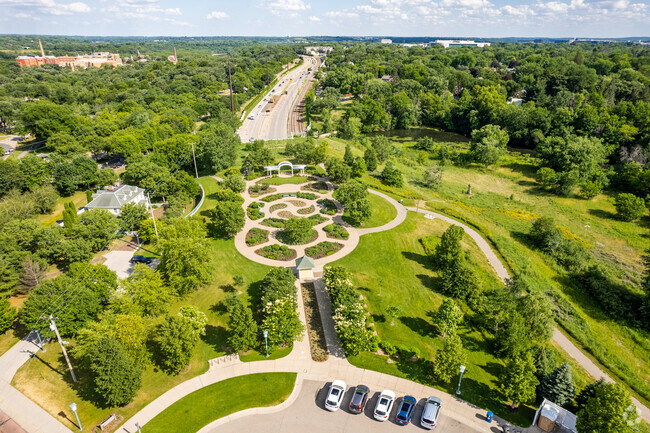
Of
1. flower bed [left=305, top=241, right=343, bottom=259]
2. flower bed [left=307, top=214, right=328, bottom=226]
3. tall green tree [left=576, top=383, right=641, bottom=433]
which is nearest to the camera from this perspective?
tall green tree [left=576, top=383, right=641, bottom=433]

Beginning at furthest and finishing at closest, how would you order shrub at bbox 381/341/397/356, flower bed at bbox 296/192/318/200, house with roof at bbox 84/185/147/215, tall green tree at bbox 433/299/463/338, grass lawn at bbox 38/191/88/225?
1. flower bed at bbox 296/192/318/200
2. grass lawn at bbox 38/191/88/225
3. house with roof at bbox 84/185/147/215
4. tall green tree at bbox 433/299/463/338
5. shrub at bbox 381/341/397/356

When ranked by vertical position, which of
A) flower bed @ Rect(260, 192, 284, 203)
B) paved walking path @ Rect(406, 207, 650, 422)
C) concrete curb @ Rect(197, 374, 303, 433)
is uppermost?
flower bed @ Rect(260, 192, 284, 203)

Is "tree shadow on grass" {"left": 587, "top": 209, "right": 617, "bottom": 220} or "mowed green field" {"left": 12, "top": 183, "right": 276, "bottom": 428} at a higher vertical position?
"tree shadow on grass" {"left": 587, "top": 209, "right": 617, "bottom": 220}

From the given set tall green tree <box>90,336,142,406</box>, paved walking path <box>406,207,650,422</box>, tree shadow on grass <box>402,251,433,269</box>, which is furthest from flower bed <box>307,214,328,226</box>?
tall green tree <box>90,336,142,406</box>

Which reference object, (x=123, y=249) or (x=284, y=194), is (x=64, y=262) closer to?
(x=123, y=249)

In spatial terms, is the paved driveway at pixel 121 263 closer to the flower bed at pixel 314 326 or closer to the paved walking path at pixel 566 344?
the flower bed at pixel 314 326

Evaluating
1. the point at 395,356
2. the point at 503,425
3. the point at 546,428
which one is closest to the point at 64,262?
the point at 395,356

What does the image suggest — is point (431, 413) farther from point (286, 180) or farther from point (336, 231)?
point (286, 180)

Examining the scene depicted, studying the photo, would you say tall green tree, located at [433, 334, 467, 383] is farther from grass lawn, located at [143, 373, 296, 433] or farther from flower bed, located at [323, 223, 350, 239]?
flower bed, located at [323, 223, 350, 239]
